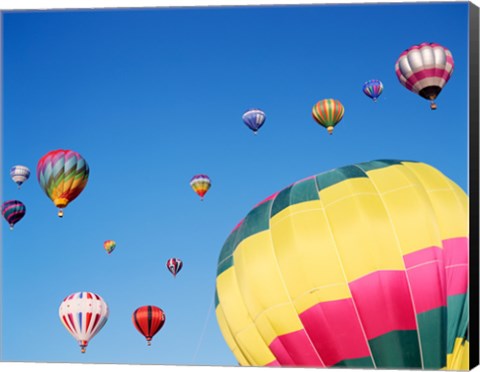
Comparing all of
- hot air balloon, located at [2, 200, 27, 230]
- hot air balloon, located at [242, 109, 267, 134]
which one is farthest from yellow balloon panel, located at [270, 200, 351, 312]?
hot air balloon, located at [242, 109, 267, 134]

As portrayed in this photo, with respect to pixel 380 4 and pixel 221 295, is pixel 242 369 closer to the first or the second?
pixel 221 295

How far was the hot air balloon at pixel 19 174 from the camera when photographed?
11.7m

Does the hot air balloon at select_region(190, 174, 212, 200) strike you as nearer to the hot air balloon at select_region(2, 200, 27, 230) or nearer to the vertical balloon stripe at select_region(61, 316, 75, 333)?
the hot air balloon at select_region(2, 200, 27, 230)

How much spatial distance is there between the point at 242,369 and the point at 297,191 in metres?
1.84

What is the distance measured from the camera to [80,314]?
12.5m

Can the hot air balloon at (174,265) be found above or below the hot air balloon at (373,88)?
below

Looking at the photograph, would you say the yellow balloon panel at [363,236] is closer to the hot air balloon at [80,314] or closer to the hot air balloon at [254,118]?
the hot air balloon at [80,314]

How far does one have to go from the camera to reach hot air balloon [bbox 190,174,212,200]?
49.8ft

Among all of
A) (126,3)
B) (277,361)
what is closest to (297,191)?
(277,361)

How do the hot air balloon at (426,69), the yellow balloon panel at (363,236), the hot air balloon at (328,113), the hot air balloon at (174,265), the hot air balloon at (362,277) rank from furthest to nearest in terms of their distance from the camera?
the hot air balloon at (174,265) → the hot air balloon at (328,113) → the hot air balloon at (426,69) → the yellow balloon panel at (363,236) → the hot air balloon at (362,277)

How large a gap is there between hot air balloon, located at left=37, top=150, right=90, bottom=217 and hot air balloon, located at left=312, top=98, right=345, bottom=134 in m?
2.77

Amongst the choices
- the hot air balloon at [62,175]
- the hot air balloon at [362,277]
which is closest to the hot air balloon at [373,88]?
the hot air balloon at [362,277]

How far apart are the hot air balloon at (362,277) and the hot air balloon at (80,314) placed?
82.8 inches

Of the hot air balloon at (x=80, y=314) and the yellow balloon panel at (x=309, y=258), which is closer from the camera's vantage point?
the yellow balloon panel at (x=309, y=258)
